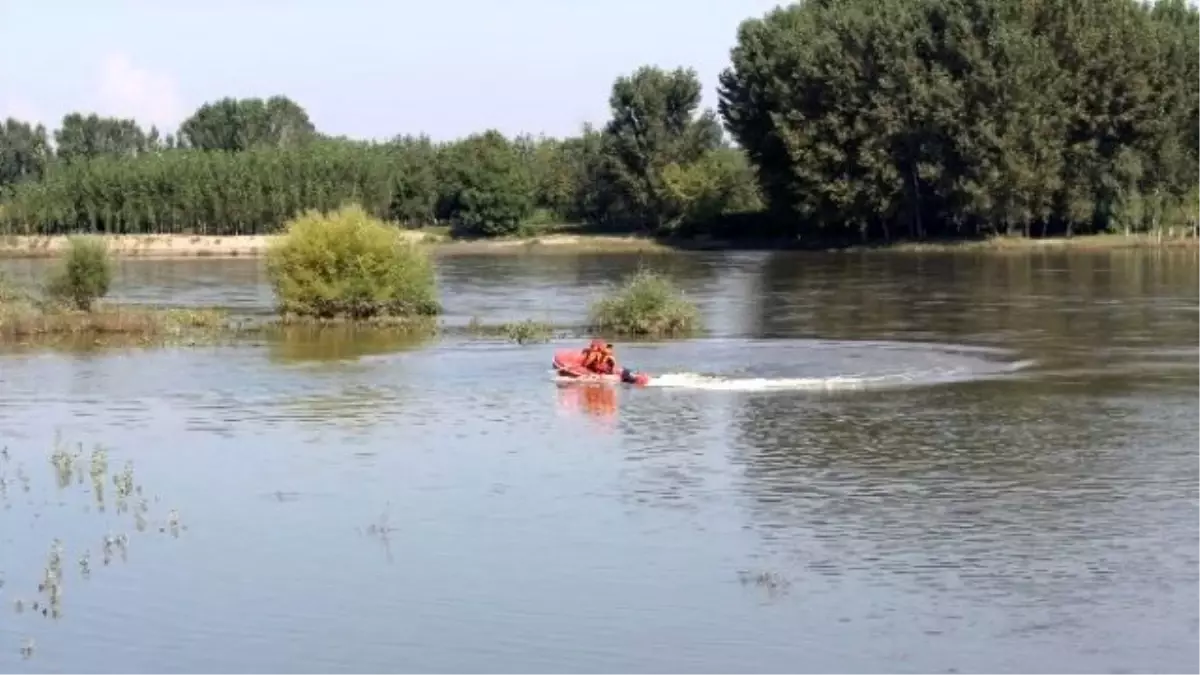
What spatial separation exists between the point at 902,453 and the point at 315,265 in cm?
2881

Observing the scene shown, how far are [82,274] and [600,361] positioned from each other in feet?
72.2

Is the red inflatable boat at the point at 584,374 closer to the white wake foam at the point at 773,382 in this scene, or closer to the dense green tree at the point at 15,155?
the white wake foam at the point at 773,382

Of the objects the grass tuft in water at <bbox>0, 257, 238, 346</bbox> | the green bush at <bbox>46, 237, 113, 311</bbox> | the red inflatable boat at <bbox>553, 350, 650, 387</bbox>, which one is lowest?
the red inflatable boat at <bbox>553, 350, 650, 387</bbox>

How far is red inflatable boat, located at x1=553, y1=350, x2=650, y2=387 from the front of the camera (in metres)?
41.0

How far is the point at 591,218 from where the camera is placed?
14175cm

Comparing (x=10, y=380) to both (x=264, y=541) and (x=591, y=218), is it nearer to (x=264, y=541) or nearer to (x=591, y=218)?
(x=264, y=541)

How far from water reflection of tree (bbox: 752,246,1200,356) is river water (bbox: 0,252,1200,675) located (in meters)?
2.05

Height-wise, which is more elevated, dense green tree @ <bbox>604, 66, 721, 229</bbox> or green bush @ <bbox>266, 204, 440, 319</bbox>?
dense green tree @ <bbox>604, 66, 721, 229</bbox>

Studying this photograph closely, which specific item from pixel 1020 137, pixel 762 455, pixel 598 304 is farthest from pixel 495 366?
pixel 1020 137

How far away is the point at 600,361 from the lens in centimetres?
4116

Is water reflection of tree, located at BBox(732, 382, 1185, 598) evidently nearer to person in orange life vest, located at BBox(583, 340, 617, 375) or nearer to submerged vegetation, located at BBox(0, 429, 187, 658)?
person in orange life vest, located at BBox(583, 340, 617, 375)

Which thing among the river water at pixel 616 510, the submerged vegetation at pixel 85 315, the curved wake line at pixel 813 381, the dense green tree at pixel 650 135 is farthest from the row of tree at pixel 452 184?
the curved wake line at pixel 813 381

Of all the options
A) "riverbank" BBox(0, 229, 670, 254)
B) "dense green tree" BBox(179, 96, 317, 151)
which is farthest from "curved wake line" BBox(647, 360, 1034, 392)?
"dense green tree" BBox(179, 96, 317, 151)

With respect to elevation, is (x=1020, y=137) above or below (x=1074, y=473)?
above
